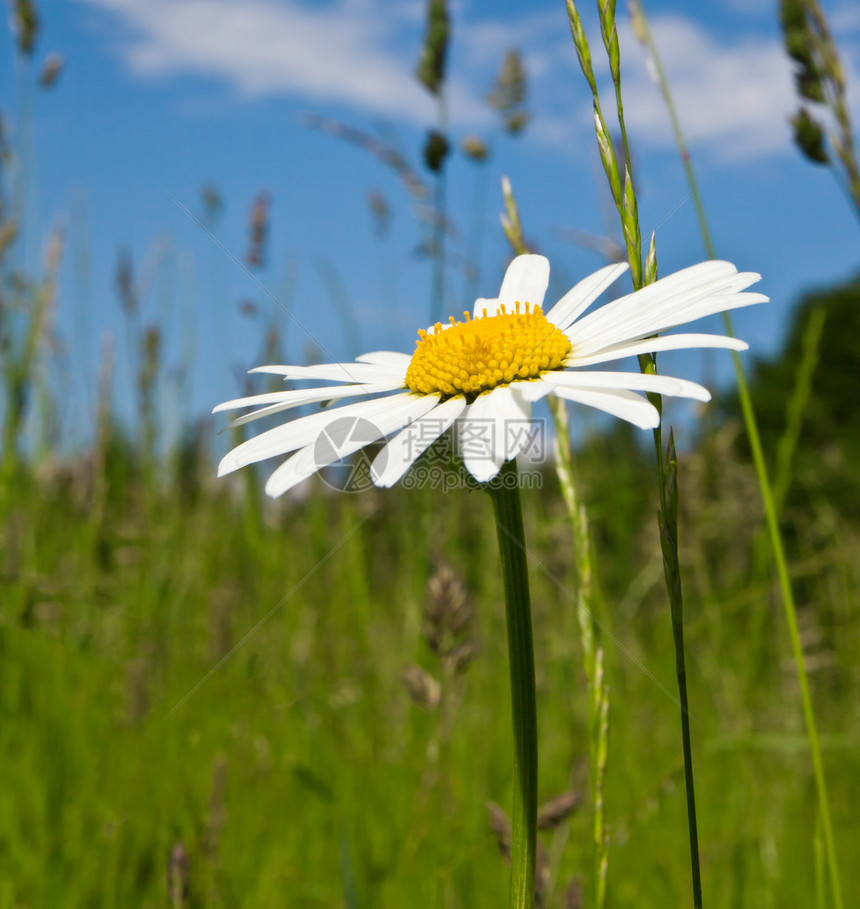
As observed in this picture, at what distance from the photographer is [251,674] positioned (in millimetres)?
2699

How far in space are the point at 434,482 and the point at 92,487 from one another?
1.55 m

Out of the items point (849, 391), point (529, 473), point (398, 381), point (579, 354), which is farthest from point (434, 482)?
point (849, 391)

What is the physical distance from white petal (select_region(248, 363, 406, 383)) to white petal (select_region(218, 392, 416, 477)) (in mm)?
120

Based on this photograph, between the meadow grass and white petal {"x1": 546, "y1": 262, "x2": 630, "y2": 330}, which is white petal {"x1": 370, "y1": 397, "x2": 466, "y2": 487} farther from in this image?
the meadow grass

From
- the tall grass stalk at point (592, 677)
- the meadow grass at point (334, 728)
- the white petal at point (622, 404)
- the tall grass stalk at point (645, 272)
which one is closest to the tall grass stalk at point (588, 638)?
the tall grass stalk at point (592, 677)

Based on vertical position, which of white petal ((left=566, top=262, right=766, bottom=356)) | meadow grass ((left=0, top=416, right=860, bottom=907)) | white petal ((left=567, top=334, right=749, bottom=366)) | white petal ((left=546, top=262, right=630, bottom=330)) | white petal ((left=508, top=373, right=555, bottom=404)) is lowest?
meadow grass ((left=0, top=416, right=860, bottom=907))

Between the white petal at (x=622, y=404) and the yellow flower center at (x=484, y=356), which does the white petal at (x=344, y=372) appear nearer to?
the yellow flower center at (x=484, y=356)

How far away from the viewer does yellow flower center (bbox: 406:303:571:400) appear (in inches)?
40.8

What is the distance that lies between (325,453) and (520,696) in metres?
0.37

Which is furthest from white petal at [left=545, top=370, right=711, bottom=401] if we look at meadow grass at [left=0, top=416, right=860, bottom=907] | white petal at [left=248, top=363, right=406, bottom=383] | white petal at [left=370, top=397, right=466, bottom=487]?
meadow grass at [left=0, top=416, right=860, bottom=907]

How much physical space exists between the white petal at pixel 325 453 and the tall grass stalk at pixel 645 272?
298 mm

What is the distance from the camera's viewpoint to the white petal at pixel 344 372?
3.89 ft

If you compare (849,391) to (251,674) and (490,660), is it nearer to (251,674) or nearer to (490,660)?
(490,660)

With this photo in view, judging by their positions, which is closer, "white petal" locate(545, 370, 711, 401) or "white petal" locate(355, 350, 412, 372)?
"white petal" locate(545, 370, 711, 401)
